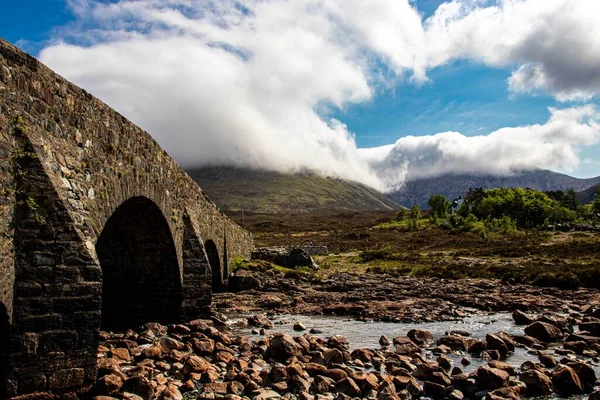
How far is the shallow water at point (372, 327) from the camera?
46.5ft

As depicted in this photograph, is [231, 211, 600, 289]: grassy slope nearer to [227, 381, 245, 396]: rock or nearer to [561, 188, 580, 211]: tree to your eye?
[227, 381, 245, 396]: rock

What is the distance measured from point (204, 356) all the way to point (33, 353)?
437 centimetres

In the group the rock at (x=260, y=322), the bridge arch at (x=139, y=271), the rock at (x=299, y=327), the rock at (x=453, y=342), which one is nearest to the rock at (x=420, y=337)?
the rock at (x=453, y=342)

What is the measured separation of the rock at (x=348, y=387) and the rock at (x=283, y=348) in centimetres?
242

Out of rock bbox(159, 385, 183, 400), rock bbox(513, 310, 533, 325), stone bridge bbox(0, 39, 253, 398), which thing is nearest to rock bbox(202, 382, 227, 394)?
rock bbox(159, 385, 183, 400)

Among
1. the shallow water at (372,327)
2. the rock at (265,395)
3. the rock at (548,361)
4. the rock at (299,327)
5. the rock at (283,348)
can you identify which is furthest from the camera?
the rock at (299,327)

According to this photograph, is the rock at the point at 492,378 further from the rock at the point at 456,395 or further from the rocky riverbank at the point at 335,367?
the rock at the point at 456,395

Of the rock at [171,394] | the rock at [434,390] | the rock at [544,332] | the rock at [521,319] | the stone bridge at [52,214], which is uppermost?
the stone bridge at [52,214]

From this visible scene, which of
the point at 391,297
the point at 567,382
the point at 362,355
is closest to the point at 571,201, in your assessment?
the point at 391,297

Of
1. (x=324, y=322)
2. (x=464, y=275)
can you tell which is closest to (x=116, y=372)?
(x=324, y=322)

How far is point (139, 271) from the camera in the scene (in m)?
14.7

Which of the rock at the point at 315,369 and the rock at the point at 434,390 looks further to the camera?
the rock at the point at 315,369

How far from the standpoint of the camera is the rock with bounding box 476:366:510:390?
8.79 m

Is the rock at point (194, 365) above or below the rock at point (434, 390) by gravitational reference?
above
